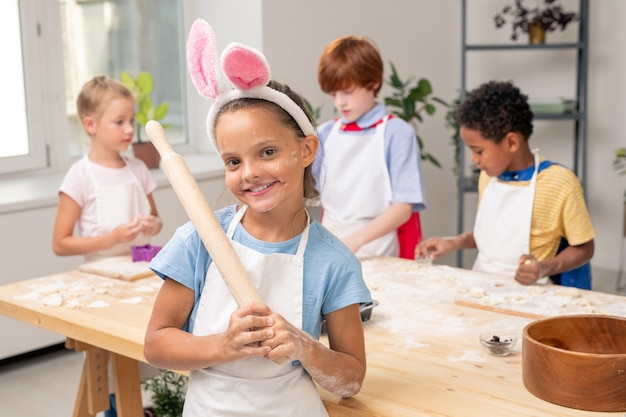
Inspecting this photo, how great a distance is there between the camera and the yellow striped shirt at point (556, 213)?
8.01 ft

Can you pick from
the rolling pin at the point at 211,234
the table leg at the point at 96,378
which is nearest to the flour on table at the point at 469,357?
the rolling pin at the point at 211,234

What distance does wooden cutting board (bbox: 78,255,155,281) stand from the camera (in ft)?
8.00

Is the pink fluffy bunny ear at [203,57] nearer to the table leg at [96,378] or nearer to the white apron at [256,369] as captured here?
the white apron at [256,369]

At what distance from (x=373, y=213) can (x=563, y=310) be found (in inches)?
37.9

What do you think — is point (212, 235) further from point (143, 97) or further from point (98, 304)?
point (143, 97)

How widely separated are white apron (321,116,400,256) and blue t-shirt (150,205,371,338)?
134 cm

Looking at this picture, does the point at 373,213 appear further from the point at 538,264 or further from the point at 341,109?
the point at 538,264

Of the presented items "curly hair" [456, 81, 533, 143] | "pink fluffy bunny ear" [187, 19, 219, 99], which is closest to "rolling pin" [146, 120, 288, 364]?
"pink fluffy bunny ear" [187, 19, 219, 99]

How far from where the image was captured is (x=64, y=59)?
4422 millimetres

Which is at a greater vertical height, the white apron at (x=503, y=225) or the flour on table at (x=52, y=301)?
the white apron at (x=503, y=225)

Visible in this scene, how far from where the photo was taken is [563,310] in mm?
2078

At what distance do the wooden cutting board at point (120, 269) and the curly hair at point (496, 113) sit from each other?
1.03m

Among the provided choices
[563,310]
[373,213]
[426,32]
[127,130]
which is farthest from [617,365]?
[426,32]

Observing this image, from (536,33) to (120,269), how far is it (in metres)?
3.71
